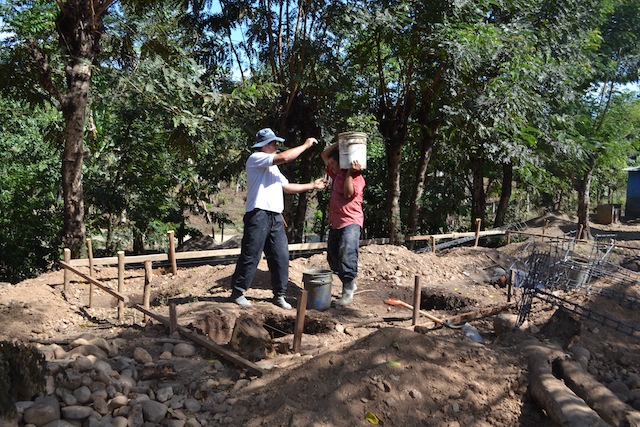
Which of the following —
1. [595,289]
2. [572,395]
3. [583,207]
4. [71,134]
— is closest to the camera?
[572,395]

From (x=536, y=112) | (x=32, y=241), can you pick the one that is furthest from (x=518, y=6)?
(x=32, y=241)

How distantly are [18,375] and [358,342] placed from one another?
98.7 inches

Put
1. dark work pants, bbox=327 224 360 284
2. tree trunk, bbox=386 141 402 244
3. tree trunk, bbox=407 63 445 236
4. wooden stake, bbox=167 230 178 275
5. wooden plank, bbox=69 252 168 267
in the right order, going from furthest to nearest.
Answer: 1. tree trunk, bbox=386 141 402 244
2. tree trunk, bbox=407 63 445 236
3. wooden stake, bbox=167 230 178 275
4. wooden plank, bbox=69 252 168 267
5. dark work pants, bbox=327 224 360 284

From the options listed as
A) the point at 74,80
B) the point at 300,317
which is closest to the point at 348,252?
the point at 300,317

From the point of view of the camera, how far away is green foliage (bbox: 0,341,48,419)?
9.50 ft

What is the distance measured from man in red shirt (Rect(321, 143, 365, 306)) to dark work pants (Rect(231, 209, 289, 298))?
808 millimetres

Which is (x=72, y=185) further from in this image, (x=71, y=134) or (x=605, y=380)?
(x=605, y=380)

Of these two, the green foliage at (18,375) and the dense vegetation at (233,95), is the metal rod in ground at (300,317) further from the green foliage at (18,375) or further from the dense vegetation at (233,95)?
the dense vegetation at (233,95)

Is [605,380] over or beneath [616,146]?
beneath

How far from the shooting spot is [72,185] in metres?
8.09

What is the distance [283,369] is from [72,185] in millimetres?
5536

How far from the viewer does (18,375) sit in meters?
3.08

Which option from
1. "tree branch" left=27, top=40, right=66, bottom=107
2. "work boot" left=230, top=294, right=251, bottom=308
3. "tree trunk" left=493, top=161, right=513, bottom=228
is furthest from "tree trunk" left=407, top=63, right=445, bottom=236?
"tree branch" left=27, top=40, right=66, bottom=107

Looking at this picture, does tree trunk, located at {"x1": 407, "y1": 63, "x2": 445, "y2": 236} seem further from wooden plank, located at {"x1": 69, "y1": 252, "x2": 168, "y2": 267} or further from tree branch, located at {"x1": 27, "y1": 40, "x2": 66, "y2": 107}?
tree branch, located at {"x1": 27, "y1": 40, "x2": 66, "y2": 107}
